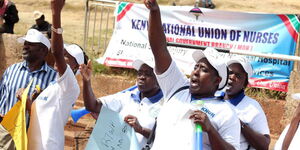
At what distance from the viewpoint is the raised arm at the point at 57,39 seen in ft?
13.3

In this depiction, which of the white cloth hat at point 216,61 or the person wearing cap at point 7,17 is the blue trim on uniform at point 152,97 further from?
the person wearing cap at point 7,17

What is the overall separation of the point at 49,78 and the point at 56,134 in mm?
727

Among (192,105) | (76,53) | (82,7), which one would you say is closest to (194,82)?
(192,105)

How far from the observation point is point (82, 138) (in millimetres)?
5344

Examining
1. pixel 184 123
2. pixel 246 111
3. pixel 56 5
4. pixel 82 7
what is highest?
pixel 56 5

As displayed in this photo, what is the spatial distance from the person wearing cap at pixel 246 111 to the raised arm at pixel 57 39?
1.30 m

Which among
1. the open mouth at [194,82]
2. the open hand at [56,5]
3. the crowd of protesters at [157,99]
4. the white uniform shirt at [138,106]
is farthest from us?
the white uniform shirt at [138,106]

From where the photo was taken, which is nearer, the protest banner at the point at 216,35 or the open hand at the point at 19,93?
the open hand at the point at 19,93

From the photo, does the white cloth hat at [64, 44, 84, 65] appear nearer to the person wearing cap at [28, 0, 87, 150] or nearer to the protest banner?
the person wearing cap at [28, 0, 87, 150]

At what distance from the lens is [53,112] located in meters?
4.34

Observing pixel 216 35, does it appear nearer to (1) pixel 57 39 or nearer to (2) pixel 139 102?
(2) pixel 139 102

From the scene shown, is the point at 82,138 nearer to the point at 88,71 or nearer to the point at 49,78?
the point at 49,78

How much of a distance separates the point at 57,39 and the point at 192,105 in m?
1.23

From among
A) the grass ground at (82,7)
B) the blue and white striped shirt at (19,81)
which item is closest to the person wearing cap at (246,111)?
the blue and white striped shirt at (19,81)
